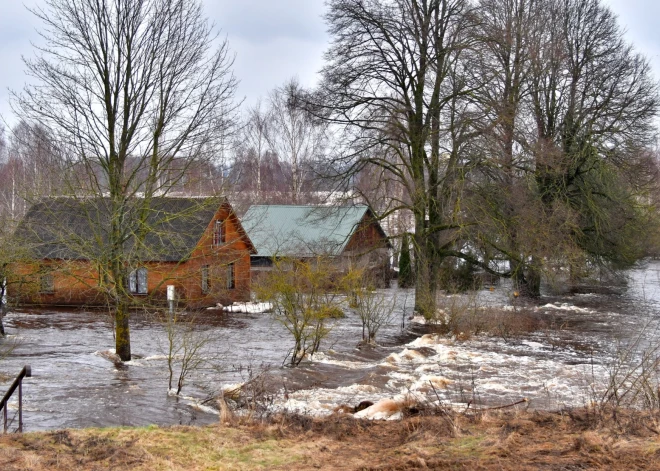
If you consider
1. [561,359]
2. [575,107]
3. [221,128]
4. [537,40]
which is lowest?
[561,359]

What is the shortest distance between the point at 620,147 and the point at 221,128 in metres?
22.5

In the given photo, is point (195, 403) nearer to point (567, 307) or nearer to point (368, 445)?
point (368, 445)

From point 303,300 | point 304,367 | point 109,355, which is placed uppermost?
point 303,300

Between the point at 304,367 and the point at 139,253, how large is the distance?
4447mm

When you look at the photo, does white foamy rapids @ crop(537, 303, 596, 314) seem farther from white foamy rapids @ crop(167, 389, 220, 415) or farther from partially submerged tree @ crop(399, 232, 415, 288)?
white foamy rapids @ crop(167, 389, 220, 415)

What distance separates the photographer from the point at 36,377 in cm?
1477

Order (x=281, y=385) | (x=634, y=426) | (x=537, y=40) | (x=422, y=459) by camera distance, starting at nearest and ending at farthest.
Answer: (x=422, y=459) < (x=634, y=426) < (x=281, y=385) < (x=537, y=40)

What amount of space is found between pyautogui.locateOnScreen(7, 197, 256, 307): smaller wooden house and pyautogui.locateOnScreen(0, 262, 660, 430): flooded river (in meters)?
1.60

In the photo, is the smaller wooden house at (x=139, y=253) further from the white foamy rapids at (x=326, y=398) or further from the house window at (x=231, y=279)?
the white foamy rapids at (x=326, y=398)

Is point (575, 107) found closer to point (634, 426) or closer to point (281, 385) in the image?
point (281, 385)

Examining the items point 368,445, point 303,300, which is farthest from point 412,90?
point 368,445

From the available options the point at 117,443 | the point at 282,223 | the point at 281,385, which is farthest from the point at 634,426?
the point at 282,223

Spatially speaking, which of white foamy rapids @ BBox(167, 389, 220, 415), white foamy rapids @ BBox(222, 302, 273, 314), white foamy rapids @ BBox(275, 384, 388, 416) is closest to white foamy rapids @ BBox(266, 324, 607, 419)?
white foamy rapids @ BBox(275, 384, 388, 416)

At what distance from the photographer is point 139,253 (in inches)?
590
